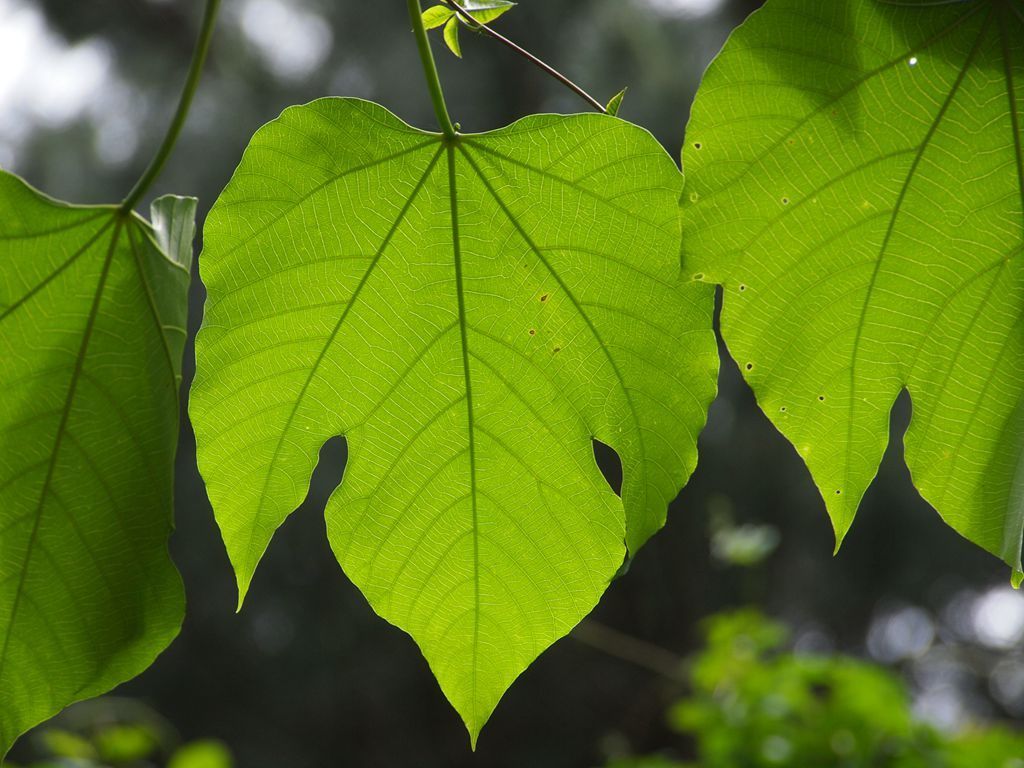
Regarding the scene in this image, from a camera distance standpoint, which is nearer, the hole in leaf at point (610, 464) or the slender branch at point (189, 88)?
the slender branch at point (189, 88)

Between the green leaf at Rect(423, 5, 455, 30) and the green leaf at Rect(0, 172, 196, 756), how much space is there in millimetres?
275

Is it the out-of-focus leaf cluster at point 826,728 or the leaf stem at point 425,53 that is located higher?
the leaf stem at point 425,53

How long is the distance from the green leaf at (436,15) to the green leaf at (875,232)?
10.4 inches

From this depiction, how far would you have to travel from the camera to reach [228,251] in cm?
62

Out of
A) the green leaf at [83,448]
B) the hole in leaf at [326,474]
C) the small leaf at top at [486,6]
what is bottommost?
the green leaf at [83,448]

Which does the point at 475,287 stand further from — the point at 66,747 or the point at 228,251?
the point at 66,747

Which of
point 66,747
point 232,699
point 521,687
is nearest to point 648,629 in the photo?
point 521,687

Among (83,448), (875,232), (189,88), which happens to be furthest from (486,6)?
(83,448)

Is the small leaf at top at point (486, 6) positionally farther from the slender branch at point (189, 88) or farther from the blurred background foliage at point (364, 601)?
the blurred background foliage at point (364, 601)

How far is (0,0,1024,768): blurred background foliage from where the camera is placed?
4.40m

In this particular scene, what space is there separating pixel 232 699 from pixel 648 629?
2.38 meters

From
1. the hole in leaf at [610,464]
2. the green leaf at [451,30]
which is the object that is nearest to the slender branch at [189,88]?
the green leaf at [451,30]

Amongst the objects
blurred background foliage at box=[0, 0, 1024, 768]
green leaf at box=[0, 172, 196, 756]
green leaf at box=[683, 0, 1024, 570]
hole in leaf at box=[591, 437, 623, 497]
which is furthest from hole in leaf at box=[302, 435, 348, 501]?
green leaf at box=[683, 0, 1024, 570]

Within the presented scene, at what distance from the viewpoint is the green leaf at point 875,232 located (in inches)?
22.2
